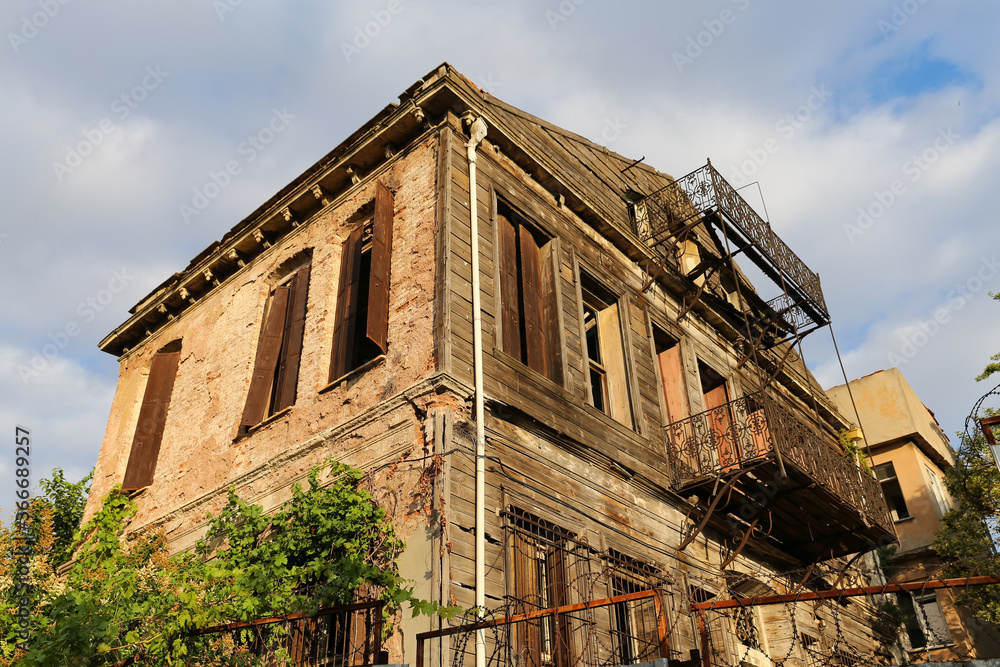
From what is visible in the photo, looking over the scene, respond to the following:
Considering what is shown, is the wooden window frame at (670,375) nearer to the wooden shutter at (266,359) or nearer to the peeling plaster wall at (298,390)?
the peeling plaster wall at (298,390)

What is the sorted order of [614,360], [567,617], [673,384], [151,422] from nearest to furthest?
[567,617], [614,360], [151,422], [673,384]

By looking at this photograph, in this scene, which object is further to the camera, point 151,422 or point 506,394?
point 151,422

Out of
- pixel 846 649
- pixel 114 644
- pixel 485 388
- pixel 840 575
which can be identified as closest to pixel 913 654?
pixel 840 575

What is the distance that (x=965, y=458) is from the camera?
1730 cm

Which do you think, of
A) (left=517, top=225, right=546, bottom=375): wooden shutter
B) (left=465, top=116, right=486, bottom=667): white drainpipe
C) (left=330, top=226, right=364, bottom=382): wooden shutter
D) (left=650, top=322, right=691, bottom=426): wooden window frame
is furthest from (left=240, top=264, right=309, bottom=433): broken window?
(left=650, top=322, right=691, bottom=426): wooden window frame

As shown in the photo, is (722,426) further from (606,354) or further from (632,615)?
(632,615)

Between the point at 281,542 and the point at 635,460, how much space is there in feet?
15.0

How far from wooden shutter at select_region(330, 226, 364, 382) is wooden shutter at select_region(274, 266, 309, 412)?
0.60 metres

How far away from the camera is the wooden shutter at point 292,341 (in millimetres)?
10180

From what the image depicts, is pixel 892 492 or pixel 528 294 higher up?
pixel 892 492

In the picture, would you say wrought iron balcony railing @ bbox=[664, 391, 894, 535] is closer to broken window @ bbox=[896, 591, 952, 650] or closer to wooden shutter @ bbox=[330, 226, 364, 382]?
wooden shutter @ bbox=[330, 226, 364, 382]

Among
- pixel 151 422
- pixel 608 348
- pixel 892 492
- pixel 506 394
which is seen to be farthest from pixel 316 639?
pixel 892 492

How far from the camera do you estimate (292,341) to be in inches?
416

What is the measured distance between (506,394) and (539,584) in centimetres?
200
